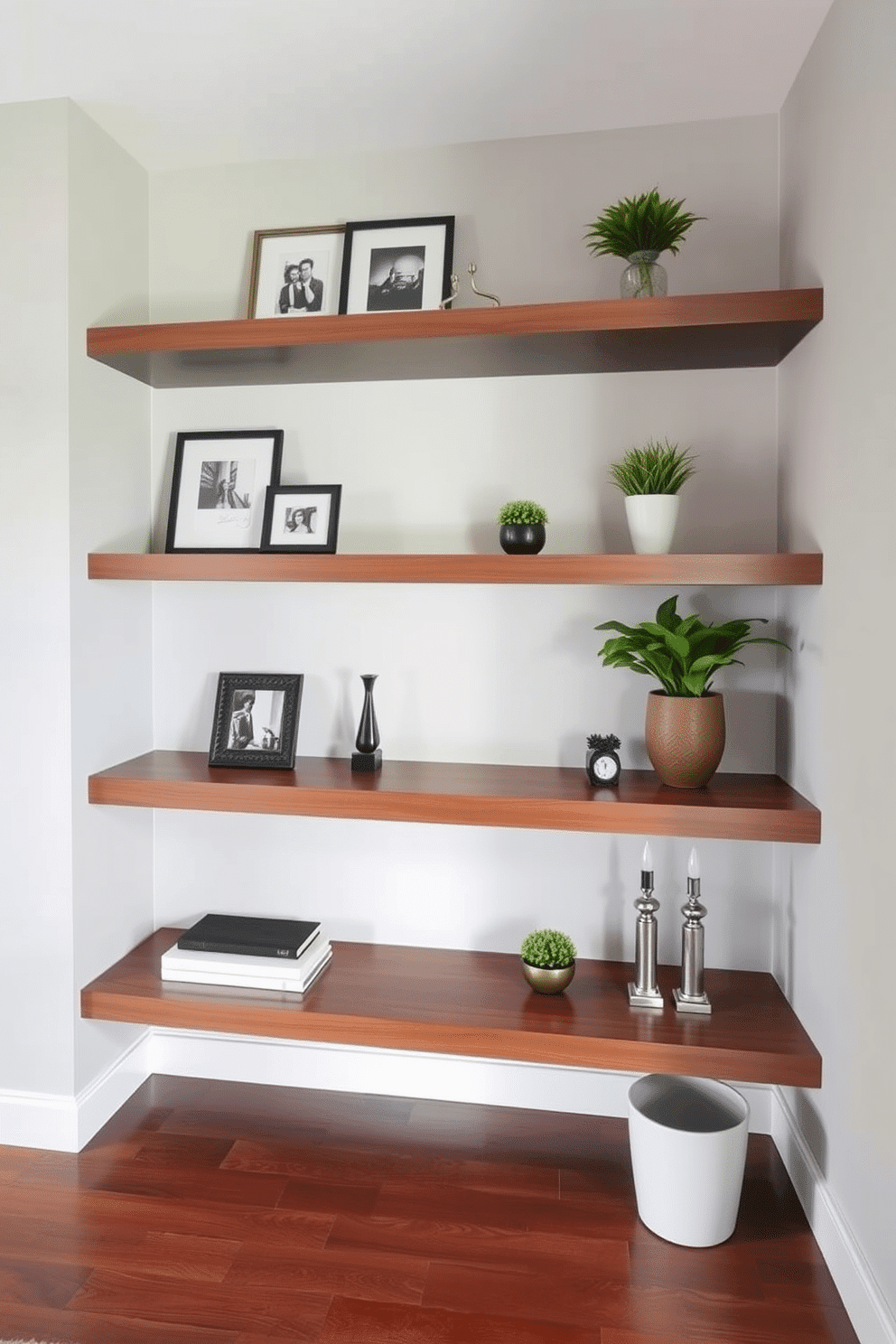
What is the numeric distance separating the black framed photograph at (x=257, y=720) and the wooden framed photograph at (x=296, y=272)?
0.93 metres

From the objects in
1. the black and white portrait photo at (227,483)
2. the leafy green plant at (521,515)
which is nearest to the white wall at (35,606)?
the black and white portrait photo at (227,483)

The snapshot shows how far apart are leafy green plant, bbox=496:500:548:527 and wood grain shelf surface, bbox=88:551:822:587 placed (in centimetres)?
11

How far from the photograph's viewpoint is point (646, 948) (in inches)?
81.0

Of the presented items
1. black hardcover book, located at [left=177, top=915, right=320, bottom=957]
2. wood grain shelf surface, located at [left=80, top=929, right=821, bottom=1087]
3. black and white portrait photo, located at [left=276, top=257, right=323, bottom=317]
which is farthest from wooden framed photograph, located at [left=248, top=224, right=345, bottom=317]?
wood grain shelf surface, located at [left=80, top=929, right=821, bottom=1087]

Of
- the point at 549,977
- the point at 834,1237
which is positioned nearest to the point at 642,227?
the point at 549,977

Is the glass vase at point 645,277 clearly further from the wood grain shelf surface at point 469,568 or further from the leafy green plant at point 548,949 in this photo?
the leafy green plant at point 548,949

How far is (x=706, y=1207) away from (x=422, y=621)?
1.41 m

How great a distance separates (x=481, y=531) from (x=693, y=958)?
1.12 meters

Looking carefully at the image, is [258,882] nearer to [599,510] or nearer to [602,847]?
[602,847]

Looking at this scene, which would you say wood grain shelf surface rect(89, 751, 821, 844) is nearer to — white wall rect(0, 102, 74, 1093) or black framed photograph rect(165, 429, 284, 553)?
white wall rect(0, 102, 74, 1093)

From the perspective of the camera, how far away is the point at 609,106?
6.88 feet

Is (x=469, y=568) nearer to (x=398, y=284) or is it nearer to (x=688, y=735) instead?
(x=688, y=735)

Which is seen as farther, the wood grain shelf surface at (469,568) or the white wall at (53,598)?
the white wall at (53,598)

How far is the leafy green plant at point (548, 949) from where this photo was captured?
2088mm
